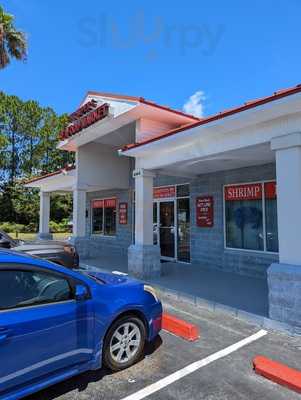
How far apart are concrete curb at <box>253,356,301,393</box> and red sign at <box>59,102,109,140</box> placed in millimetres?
7625

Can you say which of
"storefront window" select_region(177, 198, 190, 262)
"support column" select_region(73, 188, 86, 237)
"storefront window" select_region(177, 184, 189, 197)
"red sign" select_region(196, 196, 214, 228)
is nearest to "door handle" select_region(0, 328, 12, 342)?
"red sign" select_region(196, 196, 214, 228)

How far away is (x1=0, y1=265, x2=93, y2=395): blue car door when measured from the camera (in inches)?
104

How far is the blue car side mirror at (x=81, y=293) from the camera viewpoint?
3.20 meters

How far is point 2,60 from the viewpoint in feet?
48.3

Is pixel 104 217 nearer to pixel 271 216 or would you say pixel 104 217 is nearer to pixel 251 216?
pixel 251 216

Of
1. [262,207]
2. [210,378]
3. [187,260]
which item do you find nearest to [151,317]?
[210,378]

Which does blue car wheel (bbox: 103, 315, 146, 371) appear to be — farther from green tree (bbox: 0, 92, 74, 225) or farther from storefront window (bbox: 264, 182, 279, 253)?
green tree (bbox: 0, 92, 74, 225)

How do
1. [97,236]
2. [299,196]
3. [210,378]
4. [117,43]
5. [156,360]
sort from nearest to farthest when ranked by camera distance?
[210,378] < [156,360] < [299,196] < [117,43] < [97,236]

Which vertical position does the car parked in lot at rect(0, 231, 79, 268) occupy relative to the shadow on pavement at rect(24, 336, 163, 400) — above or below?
above

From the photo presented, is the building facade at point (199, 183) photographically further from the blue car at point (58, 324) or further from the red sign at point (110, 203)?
the blue car at point (58, 324)

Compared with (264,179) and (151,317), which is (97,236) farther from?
(151,317)

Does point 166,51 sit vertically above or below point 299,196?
above

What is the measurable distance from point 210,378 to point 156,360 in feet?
2.35

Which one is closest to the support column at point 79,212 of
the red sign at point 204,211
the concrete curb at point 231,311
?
the red sign at point 204,211
